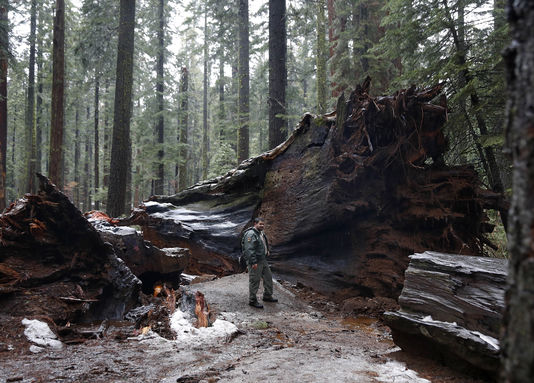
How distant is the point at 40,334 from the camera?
4.65 meters

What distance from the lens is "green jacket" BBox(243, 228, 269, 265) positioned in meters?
7.26

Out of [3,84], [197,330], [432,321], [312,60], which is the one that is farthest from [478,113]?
[3,84]

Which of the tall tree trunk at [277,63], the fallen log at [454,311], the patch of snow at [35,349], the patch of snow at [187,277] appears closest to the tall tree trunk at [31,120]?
the patch of snow at [187,277]

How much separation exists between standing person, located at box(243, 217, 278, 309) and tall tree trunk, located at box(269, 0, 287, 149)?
5350 mm

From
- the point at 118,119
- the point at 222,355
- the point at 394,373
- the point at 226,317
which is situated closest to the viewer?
the point at 394,373

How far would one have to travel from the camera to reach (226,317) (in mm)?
6160

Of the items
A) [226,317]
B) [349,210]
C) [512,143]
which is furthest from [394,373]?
[349,210]

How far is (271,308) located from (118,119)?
28.4 feet

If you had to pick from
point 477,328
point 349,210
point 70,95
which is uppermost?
point 70,95

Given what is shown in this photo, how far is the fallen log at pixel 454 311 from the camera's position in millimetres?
3295

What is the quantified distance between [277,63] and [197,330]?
31.4 ft

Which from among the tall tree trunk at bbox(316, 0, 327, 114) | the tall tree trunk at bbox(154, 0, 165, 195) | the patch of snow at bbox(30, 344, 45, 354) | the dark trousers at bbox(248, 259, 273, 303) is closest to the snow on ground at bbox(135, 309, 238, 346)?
the patch of snow at bbox(30, 344, 45, 354)

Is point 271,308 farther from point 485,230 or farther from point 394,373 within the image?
point 485,230

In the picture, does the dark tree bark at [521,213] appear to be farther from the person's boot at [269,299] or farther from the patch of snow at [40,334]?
the person's boot at [269,299]
